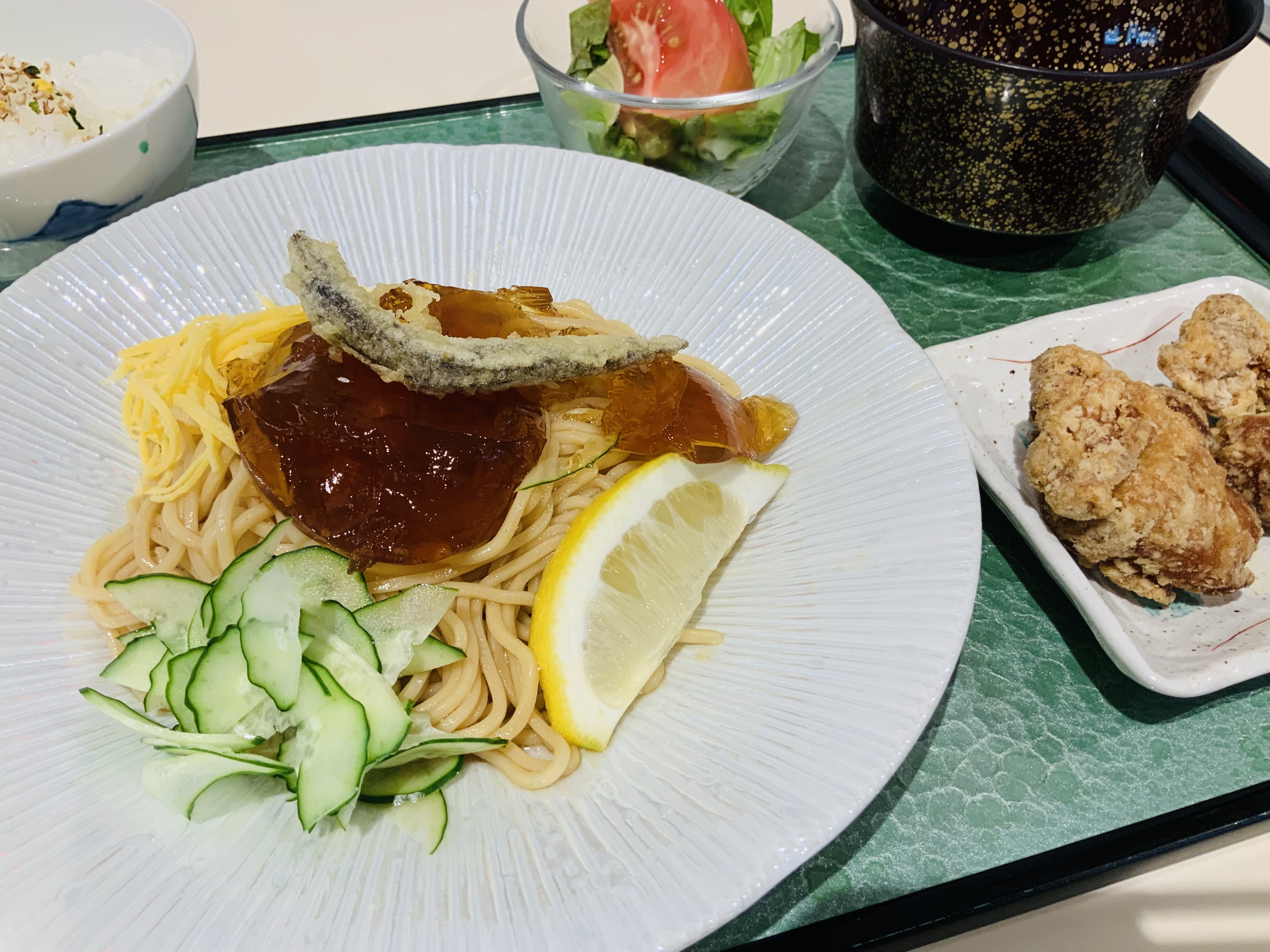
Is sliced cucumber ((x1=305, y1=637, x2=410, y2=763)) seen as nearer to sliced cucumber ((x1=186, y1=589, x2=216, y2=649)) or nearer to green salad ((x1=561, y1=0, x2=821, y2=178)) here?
sliced cucumber ((x1=186, y1=589, x2=216, y2=649))

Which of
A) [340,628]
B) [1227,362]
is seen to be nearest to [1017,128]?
[1227,362]

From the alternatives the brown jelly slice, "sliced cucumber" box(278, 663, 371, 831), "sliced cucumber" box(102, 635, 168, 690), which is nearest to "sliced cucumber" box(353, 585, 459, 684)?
"sliced cucumber" box(278, 663, 371, 831)

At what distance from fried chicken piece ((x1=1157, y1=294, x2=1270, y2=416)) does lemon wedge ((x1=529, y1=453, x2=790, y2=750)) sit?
1433 millimetres

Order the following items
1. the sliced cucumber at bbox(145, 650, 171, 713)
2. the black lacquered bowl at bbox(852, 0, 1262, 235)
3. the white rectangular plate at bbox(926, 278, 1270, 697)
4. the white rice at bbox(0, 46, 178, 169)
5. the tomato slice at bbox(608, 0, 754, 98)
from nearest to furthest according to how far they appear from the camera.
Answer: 1. the sliced cucumber at bbox(145, 650, 171, 713)
2. the white rectangular plate at bbox(926, 278, 1270, 697)
3. the black lacquered bowl at bbox(852, 0, 1262, 235)
4. the white rice at bbox(0, 46, 178, 169)
5. the tomato slice at bbox(608, 0, 754, 98)

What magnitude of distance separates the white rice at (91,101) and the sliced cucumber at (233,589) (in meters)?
1.64

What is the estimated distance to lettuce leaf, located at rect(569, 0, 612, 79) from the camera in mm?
2912

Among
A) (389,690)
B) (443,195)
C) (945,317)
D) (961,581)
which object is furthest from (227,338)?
(945,317)

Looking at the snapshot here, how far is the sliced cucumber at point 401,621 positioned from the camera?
1725mm

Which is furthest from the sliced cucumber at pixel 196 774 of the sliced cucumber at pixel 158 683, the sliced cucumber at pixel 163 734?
the sliced cucumber at pixel 158 683

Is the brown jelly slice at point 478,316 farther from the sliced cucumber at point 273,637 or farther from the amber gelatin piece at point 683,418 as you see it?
the sliced cucumber at point 273,637

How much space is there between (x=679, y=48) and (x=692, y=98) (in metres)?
0.23

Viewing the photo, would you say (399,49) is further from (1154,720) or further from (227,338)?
(1154,720)

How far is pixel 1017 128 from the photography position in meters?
2.46

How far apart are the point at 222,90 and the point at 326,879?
370cm
